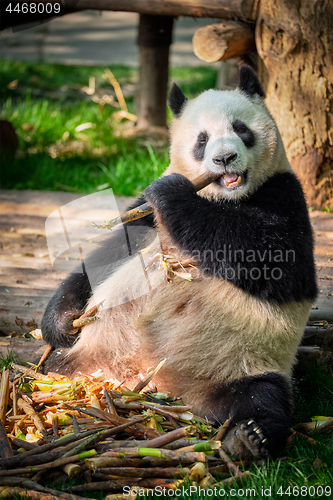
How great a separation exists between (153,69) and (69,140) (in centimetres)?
Answer: 167

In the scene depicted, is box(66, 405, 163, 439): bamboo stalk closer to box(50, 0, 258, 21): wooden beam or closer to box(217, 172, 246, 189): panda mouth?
box(217, 172, 246, 189): panda mouth

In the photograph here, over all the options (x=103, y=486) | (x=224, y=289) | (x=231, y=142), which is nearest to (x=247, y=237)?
(x=224, y=289)

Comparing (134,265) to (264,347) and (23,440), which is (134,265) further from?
(23,440)

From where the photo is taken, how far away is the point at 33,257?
4469 millimetres

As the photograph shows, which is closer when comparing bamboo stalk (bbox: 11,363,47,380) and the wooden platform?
bamboo stalk (bbox: 11,363,47,380)

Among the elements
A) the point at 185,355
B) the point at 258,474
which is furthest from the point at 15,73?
the point at 258,474

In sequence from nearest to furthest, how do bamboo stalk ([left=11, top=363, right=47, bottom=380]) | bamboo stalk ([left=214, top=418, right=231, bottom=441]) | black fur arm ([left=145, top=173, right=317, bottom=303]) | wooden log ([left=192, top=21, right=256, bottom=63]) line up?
bamboo stalk ([left=214, top=418, right=231, bottom=441]), black fur arm ([left=145, top=173, right=317, bottom=303]), bamboo stalk ([left=11, top=363, right=47, bottom=380]), wooden log ([left=192, top=21, right=256, bottom=63])

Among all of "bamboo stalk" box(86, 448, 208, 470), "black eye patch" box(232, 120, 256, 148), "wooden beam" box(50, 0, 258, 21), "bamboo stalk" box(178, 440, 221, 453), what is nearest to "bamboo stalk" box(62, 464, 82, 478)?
"bamboo stalk" box(86, 448, 208, 470)

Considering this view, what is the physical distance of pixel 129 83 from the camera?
1065cm

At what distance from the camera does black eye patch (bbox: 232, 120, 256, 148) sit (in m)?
2.91

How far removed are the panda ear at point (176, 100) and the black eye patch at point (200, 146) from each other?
412 mm

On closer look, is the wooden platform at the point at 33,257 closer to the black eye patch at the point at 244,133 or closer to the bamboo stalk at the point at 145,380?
Result: the bamboo stalk at the point at 145,380

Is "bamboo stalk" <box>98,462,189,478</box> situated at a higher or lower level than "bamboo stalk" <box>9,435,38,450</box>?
higher

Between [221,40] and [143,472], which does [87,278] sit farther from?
[221,40]
